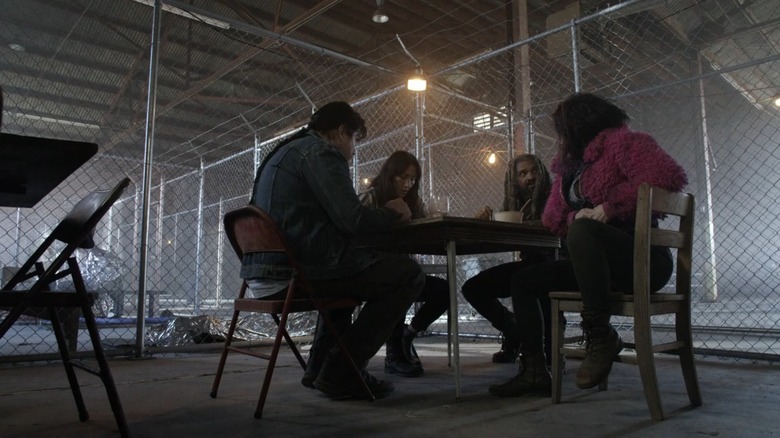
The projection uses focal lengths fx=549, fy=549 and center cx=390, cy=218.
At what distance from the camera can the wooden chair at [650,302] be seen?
5.97ft

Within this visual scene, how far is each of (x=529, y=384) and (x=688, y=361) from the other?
0.61 meters

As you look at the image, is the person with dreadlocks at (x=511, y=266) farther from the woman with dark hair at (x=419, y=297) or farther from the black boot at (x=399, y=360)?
the black boot at (x=399, y=360)

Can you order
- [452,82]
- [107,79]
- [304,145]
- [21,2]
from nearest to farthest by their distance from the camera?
[304,145], [21,2], [107,79], [452,82]

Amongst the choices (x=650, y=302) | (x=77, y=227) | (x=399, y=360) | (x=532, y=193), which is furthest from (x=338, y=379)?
(x=532, y=193)

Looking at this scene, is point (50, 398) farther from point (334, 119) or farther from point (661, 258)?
point (661, 258)

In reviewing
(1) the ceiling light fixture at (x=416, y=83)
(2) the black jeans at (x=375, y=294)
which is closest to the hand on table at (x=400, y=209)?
(2) the black jeans at (x=375, y=294)

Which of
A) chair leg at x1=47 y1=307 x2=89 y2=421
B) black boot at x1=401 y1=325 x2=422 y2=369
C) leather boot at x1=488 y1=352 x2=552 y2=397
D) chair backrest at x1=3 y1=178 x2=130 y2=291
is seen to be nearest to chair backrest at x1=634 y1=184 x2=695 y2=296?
leather boot at x1=488 y1=352 x2=552 y2=397

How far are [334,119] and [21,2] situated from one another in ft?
22.6

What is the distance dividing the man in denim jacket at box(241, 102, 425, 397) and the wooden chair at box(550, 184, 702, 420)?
2.13 ft

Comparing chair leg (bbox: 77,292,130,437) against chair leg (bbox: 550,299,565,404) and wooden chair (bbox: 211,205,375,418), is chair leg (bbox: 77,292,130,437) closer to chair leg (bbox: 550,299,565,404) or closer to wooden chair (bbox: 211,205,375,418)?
wooden chair (bbox: 211,205,375,418)

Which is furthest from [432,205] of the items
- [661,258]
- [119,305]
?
[119,305]

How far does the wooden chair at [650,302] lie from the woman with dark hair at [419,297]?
0.96 m

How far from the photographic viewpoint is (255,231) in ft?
6.86

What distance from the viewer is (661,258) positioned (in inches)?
78.7
